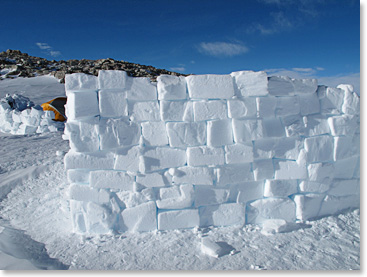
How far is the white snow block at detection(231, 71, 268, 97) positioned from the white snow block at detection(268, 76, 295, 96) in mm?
95

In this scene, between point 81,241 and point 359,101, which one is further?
point 359,101

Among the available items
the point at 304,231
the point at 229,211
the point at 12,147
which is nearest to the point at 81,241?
the point at 229,211

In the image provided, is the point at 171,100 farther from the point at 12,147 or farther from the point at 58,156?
the point at 12,147

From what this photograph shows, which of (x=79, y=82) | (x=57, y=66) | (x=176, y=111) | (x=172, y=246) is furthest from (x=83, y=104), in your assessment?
(x=57, y=66)

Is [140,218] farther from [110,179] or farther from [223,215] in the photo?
[223,215]

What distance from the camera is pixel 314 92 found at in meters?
2.67

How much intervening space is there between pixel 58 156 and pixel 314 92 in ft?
14.5

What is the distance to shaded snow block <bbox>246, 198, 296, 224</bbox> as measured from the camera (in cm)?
265

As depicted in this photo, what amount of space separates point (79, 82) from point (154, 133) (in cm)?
83

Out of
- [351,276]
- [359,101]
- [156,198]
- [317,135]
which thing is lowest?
[351,276]

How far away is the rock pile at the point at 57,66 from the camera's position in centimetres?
1625

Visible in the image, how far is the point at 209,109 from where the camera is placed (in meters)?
2.44

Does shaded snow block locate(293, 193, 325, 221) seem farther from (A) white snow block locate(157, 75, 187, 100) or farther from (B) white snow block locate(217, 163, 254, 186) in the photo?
(A) white snow block locate(157, 75, 187, 100)

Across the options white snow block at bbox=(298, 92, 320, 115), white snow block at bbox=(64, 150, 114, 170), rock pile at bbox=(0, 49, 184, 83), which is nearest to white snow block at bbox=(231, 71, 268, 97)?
white snow block at bbox=(298, 92, 320, 115)
